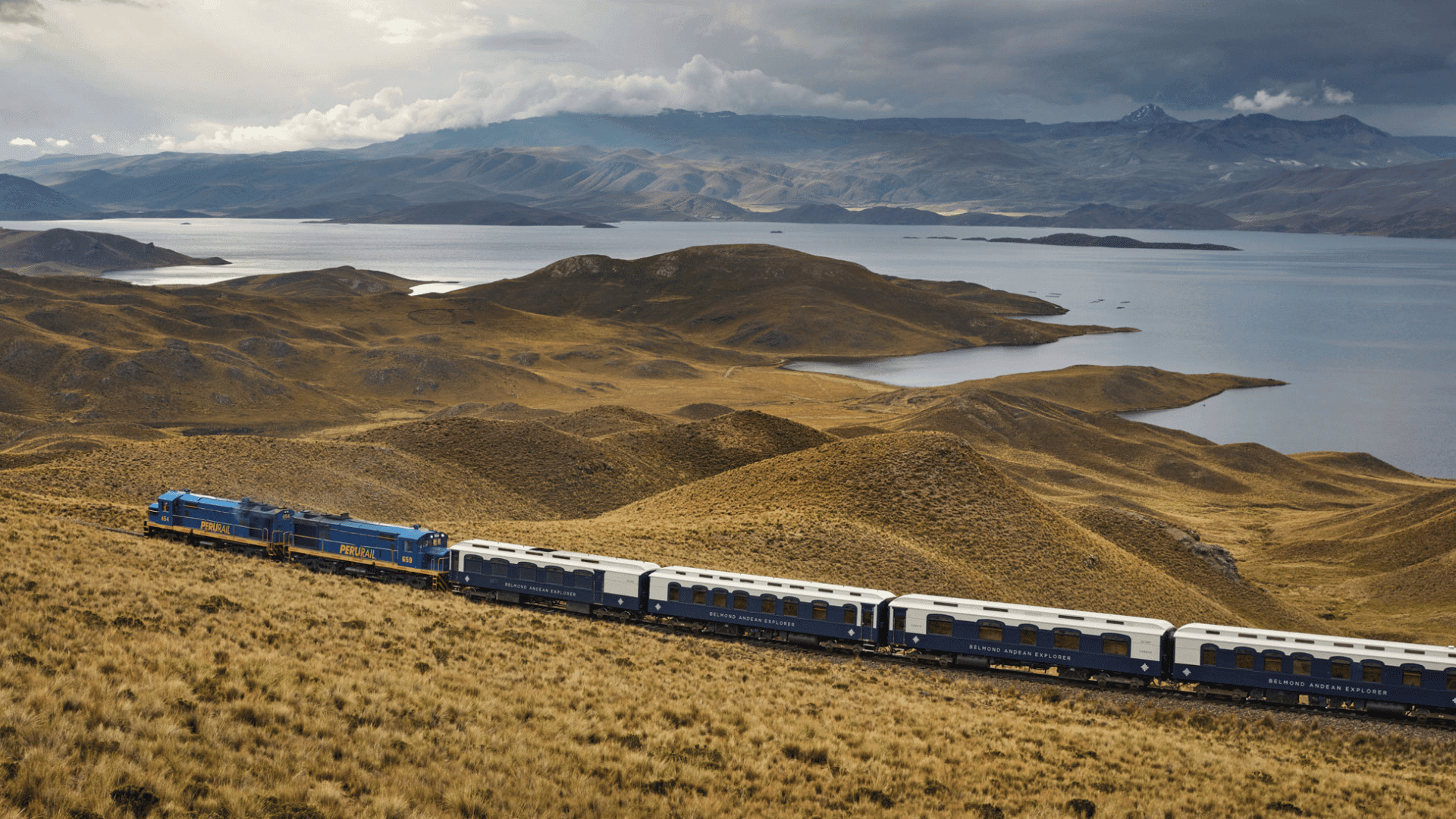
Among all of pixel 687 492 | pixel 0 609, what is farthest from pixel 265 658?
pixel 687 492

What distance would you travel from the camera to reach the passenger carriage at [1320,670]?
2892 cm

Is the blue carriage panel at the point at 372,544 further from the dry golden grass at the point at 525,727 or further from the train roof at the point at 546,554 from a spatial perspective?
the dry golden grass at the point at 525,727

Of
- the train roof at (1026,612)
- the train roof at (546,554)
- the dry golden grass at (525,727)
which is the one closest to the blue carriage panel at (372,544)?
the train roof at (546,554)

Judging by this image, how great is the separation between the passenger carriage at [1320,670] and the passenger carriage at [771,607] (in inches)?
380

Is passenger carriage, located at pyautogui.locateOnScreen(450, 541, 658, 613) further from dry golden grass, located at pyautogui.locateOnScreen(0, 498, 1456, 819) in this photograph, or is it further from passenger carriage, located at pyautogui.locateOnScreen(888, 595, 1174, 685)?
passenger carriage, located at pyautogui.locateOnScreen(888, 595, 1174, 685)

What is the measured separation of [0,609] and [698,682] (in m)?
16.6

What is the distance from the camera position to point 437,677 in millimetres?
23812

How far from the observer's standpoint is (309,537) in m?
39.2

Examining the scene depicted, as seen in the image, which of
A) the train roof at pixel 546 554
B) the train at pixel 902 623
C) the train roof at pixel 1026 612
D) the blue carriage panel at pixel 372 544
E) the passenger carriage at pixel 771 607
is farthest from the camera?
the blue carriage panel at pixel 372 544

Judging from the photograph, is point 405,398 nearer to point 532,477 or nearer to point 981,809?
point 532,477

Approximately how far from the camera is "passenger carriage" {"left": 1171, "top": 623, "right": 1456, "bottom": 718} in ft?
94.9

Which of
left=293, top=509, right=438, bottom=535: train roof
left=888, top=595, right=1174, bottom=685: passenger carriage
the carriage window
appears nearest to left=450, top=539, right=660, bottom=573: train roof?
left=293, top=509, right=438, bottom=535: train roof

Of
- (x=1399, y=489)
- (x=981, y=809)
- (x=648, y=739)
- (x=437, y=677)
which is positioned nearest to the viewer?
(x=981, y=809)

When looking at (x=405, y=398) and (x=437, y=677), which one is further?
(x=405, y=398)
